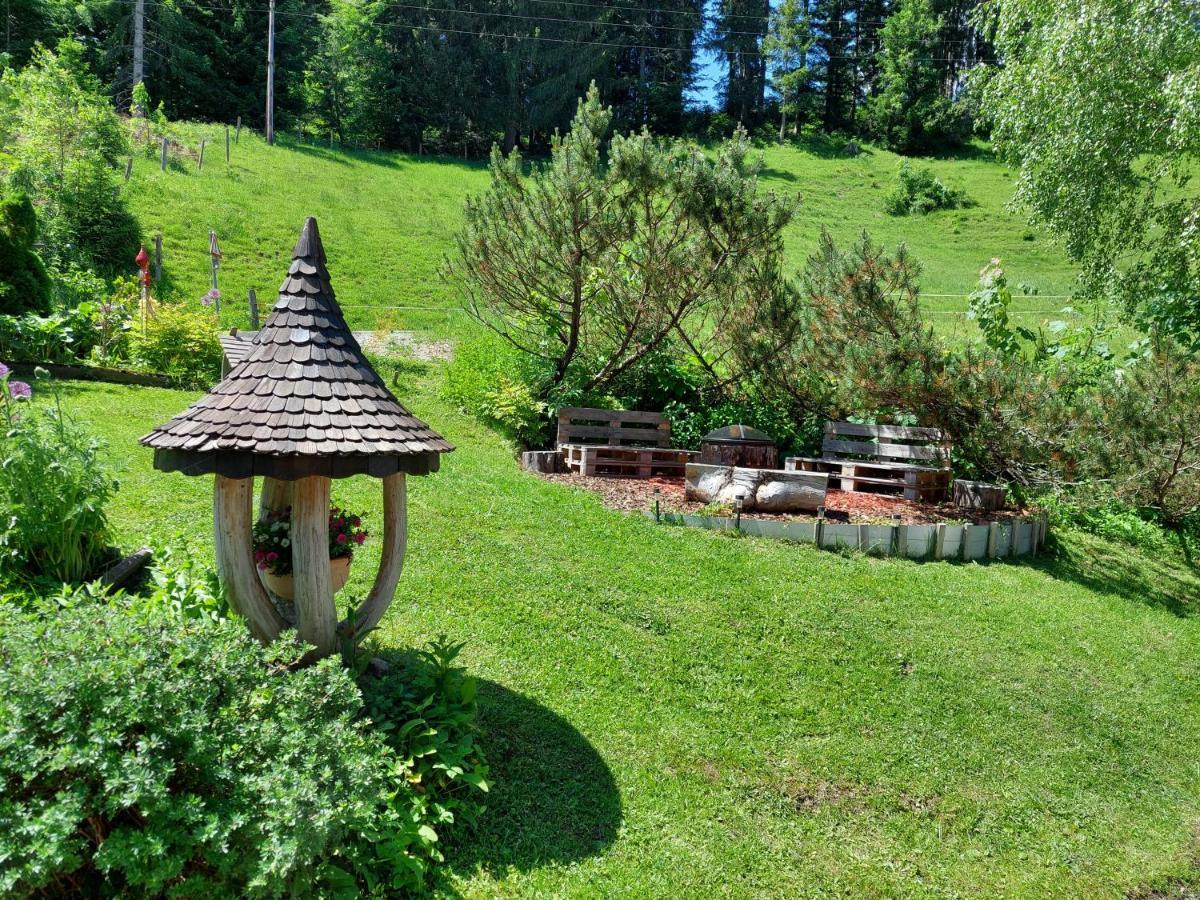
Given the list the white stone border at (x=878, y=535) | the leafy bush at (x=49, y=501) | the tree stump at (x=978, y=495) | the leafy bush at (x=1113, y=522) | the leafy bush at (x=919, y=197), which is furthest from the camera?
the leafy bush at (x=919, y=197)

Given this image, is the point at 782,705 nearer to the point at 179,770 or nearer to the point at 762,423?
the point at 179,770

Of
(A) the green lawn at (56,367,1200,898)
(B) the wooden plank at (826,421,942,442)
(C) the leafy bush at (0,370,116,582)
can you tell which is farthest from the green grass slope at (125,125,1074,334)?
(C) the leafy bush at (0,370,116,582)

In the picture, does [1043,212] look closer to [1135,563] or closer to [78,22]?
[1135,563]

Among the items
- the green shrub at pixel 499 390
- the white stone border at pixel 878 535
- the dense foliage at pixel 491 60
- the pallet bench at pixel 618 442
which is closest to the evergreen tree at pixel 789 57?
the dense foliage at pixel 491 60

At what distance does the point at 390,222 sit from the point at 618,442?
18.1 meters

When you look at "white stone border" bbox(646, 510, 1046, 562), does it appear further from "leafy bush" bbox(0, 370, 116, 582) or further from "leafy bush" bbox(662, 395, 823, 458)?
"leafy bush" bbox(0, 370, 116, 582)

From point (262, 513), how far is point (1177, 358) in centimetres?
842

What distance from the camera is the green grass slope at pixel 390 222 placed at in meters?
17.7

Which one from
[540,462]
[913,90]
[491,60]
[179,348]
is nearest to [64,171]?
[179,348]

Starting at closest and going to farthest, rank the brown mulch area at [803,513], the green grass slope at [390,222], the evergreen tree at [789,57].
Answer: the brown mulch area at [803,513]
the green grass slope at [390,222]
the evergreen tree at [789,57]

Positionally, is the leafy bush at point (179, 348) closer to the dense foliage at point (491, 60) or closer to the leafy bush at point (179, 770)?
the leafy bush at point (179, 770)

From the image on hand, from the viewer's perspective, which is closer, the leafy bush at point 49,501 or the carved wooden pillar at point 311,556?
the carved wooden pillar at point 311,556

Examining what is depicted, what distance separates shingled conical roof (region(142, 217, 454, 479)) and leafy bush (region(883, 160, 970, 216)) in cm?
3302

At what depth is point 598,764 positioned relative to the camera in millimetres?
4293
